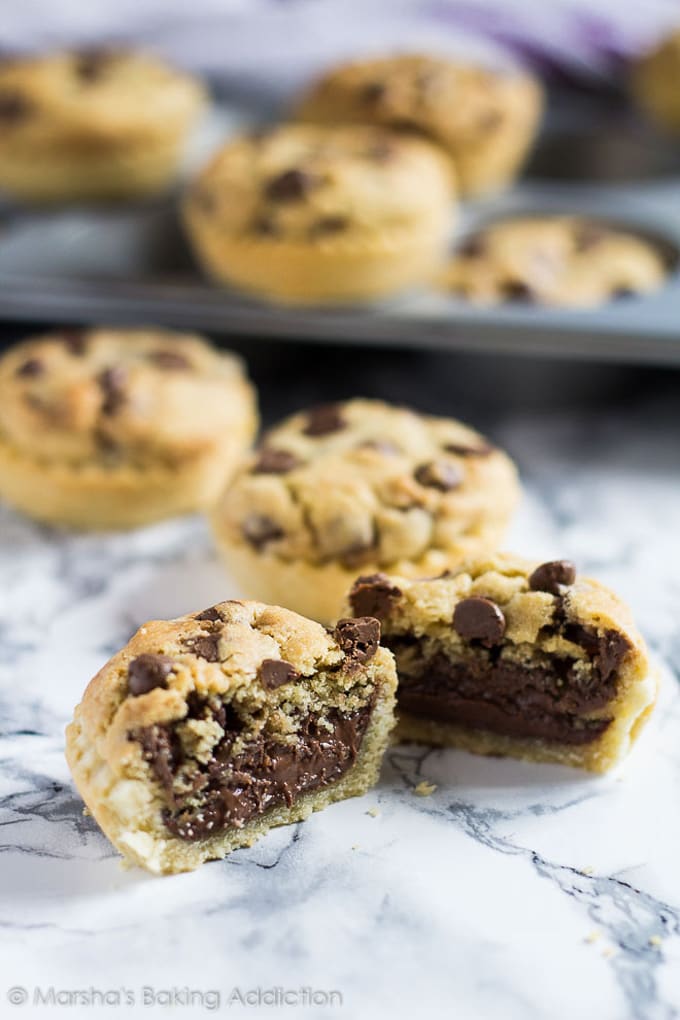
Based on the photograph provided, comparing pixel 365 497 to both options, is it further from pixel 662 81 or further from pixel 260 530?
pixel 662 81

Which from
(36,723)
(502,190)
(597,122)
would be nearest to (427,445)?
(36,723)

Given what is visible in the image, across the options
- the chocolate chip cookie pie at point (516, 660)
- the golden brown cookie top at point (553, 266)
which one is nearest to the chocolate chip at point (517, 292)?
the golden brown cookie top at point (553, 266)

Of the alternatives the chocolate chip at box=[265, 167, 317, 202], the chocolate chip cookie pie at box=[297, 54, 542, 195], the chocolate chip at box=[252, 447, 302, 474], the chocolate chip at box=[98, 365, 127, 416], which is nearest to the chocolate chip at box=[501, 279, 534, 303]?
the chocolate chip cookie pie at box=[297, 54, 542, 195]

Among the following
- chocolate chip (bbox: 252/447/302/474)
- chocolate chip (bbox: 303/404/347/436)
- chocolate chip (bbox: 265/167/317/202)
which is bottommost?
chocolate chip (bbox: 252/447/302/474)

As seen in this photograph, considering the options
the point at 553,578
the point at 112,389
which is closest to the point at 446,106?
the point at 112,389

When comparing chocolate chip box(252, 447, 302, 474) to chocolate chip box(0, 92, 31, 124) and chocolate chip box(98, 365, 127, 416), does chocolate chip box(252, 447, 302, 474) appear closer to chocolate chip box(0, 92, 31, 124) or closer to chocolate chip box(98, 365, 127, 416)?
chocolate chip box(98, 365, 127, 416)
